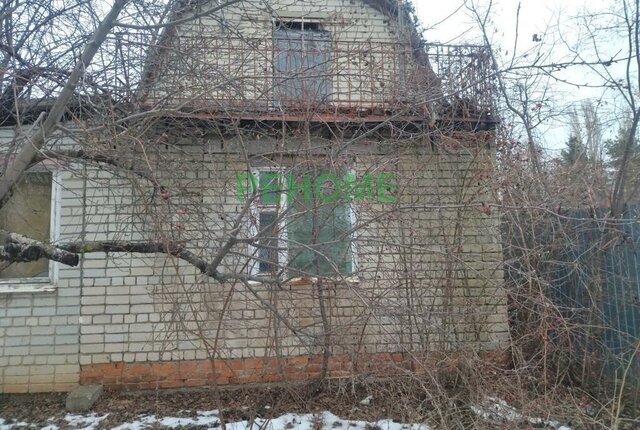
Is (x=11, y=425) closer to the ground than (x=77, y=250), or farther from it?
closer to the ground

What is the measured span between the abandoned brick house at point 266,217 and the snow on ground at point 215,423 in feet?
1.49

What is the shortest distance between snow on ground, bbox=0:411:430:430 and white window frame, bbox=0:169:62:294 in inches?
52.6

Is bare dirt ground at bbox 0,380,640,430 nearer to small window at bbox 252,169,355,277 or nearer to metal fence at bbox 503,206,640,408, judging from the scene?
metal fence at bbox 503,206,640,408

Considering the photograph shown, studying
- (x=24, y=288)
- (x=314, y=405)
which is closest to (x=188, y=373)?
(x=314, y=405)

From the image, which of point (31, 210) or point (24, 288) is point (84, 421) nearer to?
point (24, 288)

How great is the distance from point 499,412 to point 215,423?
255 cm

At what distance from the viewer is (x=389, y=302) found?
3471 millimetres

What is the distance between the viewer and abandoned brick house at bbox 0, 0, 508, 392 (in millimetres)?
3955

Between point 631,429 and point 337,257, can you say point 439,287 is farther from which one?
point 631,429

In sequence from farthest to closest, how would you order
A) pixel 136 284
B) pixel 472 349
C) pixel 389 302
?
pixel 136 284 → pixel 472 349 → pixel 389 302

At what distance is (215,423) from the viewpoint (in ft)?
13.6

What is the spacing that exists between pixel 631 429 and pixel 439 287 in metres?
2.12

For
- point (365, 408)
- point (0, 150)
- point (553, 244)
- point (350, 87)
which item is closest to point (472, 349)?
point (365, 408)

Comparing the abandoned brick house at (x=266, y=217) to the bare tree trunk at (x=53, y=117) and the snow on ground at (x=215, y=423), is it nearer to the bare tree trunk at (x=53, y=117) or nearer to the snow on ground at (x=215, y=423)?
the bare tree trunk at (x=53, y=117)
